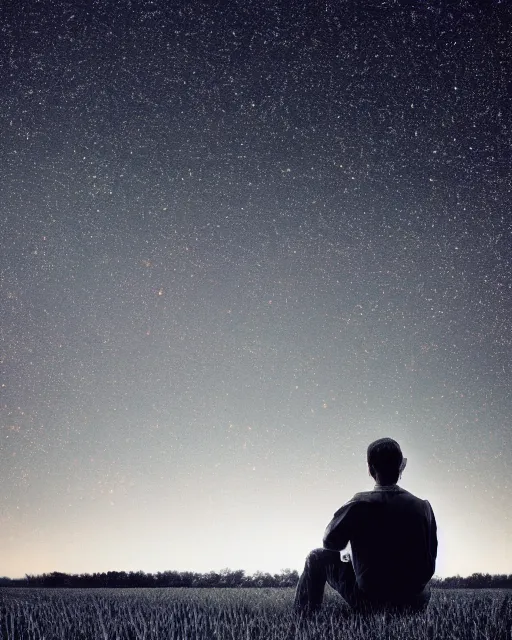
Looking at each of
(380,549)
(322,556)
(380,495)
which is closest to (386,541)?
(380,549)

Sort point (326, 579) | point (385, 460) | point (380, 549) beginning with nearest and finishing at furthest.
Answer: point (380, 549) → point (385, 460) → point (326, 579)

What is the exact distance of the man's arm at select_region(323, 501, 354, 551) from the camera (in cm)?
363

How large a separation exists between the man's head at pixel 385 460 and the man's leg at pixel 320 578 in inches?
24.6

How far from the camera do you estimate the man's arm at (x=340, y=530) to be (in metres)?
3.63

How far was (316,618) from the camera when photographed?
3.29m

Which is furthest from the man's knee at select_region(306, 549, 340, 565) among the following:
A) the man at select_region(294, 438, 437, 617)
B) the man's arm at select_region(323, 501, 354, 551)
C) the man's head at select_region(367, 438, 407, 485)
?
the man's head at select_region(367, 438, 407, 485)

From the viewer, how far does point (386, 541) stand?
3.60 meters

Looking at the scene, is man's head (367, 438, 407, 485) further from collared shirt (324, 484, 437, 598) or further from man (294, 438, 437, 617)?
collared shirt (324, 484, 437, 598)

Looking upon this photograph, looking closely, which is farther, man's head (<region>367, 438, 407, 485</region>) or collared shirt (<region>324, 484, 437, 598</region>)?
man's head (<region>367, 438, 407, 485</region>)

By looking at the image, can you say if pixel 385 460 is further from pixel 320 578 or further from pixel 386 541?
pixel 320 578

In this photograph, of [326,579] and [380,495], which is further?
[326,579]

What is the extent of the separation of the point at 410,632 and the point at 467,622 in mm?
648

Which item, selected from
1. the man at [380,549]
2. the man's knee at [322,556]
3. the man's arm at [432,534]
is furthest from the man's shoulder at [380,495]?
the man's knee at [322,556]

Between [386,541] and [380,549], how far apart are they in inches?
2.5
